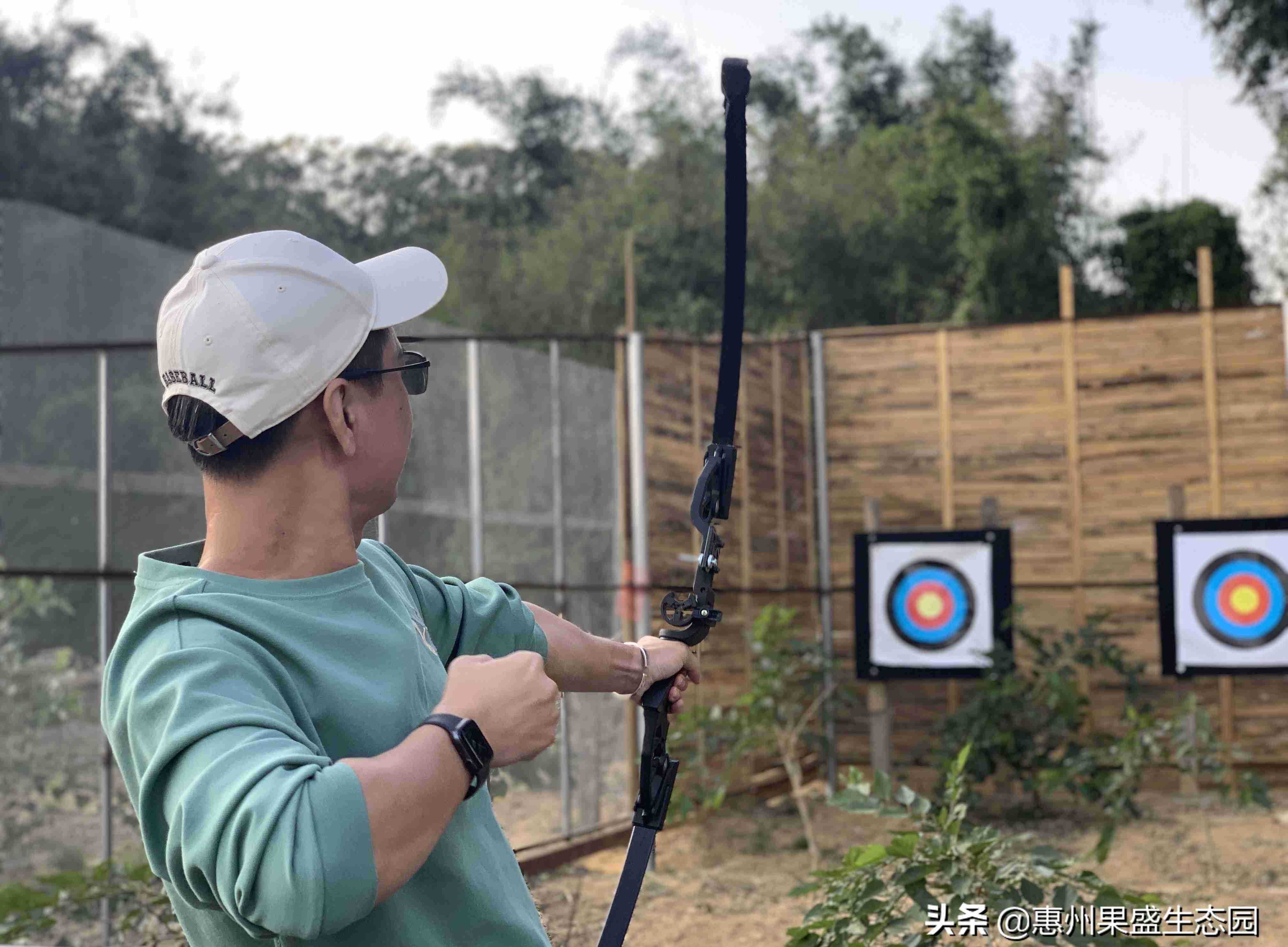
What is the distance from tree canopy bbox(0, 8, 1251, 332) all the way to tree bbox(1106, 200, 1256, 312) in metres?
0.04

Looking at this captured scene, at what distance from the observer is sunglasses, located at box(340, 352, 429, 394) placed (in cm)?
90

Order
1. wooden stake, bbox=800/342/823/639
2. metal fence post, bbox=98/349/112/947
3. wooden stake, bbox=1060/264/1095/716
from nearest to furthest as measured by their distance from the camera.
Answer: metal fence post, bbox=98/349/112/947 < wooden stake, bbox=1060/264/1095/716 < wooden stake, bbox=800/342/823/639

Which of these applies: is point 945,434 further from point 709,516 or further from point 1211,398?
point 709,516

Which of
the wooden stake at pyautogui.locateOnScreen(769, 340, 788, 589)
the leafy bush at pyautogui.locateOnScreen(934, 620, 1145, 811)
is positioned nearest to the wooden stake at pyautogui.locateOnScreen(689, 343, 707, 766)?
the wooden stake at pyautogui.locateOnScreen(769, 340, 788, 589)

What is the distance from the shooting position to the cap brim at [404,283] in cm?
86

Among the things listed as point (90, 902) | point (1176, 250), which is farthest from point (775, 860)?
point (1176, 250)

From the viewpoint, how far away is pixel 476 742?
0.72 metres

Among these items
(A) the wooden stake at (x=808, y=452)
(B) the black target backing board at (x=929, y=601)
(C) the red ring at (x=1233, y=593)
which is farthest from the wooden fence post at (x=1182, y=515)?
(A) the wooden stake at (x=808, y=452)

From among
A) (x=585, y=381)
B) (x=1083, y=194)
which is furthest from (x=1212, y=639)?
(x=1083, y=194)

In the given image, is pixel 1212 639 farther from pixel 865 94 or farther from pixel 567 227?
pixel 865 94

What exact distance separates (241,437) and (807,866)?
411cm

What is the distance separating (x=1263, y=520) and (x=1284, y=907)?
6.51 feet

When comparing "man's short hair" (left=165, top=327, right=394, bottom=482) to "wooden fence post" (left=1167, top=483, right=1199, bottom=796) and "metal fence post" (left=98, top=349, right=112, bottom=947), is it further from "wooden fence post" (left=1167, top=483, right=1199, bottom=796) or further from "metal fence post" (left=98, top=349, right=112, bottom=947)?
"wooden fence post" (left=1167, top=483, right=1199, bottom=796)

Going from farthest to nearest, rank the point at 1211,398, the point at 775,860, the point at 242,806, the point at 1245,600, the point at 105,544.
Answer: the point at 1211,398 → the point at 1245,600 → the point at 775,860 → the point at 105,544 → the point at 242,806
